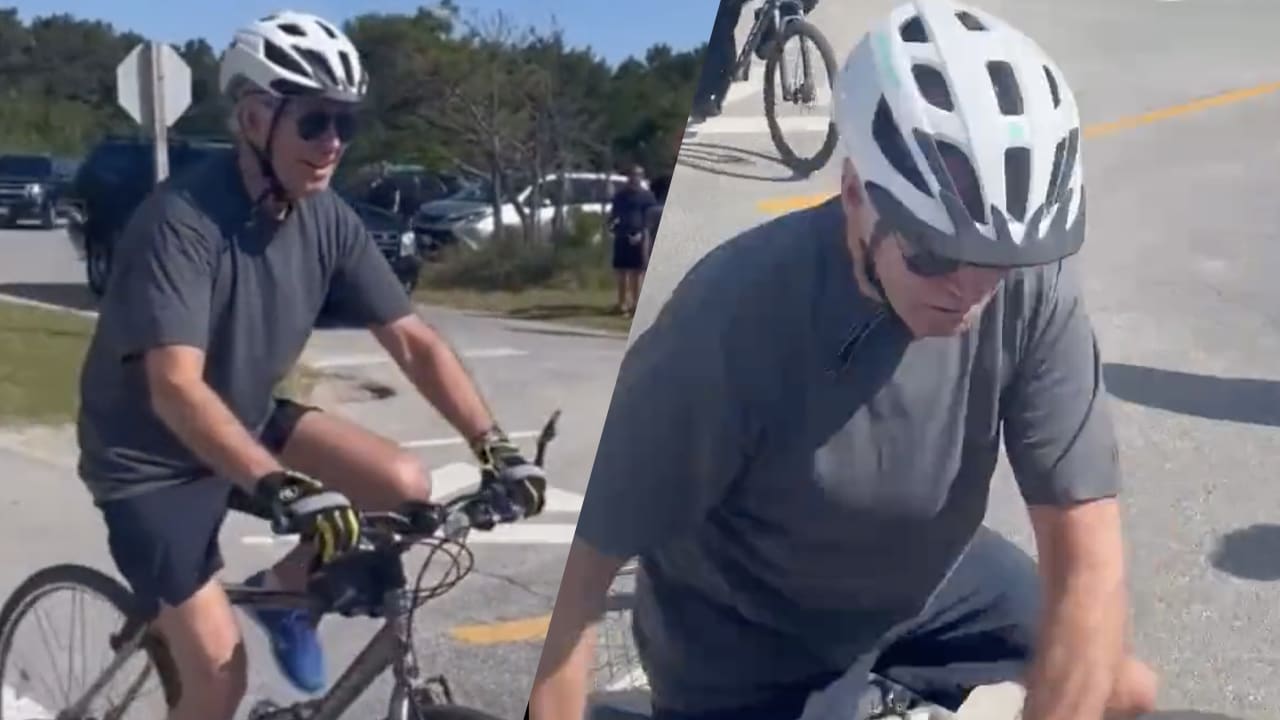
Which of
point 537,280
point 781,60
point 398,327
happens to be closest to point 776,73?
point 781,60

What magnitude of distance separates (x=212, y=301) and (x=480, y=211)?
219 mm

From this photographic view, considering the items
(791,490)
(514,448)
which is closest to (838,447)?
(791,490)

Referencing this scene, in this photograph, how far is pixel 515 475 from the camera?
3.65 feet

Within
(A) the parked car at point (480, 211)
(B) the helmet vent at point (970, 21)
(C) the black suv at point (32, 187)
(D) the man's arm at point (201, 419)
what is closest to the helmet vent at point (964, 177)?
(B) the helmet vent at point (970, 21)

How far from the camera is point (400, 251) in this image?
3.64 feet

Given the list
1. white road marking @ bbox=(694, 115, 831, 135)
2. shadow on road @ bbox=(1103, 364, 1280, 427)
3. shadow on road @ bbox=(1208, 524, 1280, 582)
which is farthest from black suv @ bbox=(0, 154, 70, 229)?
shadow on road @ bbox=(1208, 524, 1280, 582)

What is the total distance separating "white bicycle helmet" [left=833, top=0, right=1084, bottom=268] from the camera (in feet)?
2.94

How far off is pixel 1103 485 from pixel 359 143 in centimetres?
61

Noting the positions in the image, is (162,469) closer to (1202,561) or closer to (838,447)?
(838,447)

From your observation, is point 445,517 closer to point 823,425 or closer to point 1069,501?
point 823,425

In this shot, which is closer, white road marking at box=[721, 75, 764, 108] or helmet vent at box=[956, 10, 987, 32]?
helmet vent at box=[956, 10, 987, 32]

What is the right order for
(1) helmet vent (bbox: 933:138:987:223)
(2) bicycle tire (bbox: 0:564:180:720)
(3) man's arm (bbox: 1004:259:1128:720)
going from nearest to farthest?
(1) helmet vent (bbox: 933:138:987:223)
(3) man's arm (bbox: 1004:259:1128:720)
(2) bicycle tire (bbox: 0:564:180:720)

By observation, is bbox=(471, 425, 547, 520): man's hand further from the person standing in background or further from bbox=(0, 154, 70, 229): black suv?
bbox=(0, 154, 70, 229): black suv

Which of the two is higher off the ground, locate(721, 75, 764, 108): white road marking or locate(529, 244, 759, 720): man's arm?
locate(721, 75, 764, 108): white road marking
